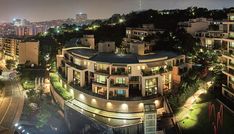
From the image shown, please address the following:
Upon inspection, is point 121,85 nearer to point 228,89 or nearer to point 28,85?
point 228,89

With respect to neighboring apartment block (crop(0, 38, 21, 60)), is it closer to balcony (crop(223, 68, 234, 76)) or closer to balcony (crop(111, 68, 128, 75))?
balcony (crop(111, 68, 128, 75))

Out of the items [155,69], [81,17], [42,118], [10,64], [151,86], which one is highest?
[81,17]

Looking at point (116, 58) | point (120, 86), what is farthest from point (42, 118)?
point (116, 58)

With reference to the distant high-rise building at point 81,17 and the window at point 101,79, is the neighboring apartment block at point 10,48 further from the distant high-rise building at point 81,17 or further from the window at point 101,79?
the distant high-rise building at point 81,17

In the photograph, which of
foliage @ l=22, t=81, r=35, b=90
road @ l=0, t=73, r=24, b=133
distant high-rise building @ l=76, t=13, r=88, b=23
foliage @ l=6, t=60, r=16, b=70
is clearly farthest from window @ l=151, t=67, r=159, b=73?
distant high-rise building @ l=76, t=13, r=88, b=23

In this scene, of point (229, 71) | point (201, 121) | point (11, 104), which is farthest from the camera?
point (11, 104)

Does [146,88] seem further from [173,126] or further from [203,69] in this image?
[203,69]

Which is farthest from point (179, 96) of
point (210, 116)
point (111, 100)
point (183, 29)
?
point (183, 29)
